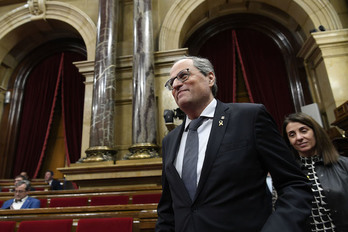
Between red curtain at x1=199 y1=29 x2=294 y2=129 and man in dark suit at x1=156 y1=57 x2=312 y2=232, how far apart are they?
5691 millimetres

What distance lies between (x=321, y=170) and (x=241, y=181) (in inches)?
30.3

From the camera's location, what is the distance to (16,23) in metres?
6.25

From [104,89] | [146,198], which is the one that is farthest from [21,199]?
[104,89]

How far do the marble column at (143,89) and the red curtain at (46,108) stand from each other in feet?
10.9

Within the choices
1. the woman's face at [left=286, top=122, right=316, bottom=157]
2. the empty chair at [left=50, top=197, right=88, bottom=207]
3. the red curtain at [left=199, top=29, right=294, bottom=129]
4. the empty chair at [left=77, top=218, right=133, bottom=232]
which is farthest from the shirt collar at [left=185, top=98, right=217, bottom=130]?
the red curtain at [left=199, top=29, right=294, bottom=129]

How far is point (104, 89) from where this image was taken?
457 centimetres

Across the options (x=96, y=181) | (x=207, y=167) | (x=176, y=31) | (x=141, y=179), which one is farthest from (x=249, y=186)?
(x=176, y=31)

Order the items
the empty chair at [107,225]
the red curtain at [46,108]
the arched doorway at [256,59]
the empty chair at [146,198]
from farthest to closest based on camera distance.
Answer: the red curtain at [46,108]
the arched doorway at [256,59]
the empty chair at [146,198]
the empty chair at [107,225]

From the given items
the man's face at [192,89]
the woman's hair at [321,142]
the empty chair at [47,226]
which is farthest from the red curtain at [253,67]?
the man's face at [192,89]

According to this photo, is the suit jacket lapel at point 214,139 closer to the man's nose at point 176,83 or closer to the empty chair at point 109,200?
the man's nose at point 176,83

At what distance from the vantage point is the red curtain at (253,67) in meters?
6.28

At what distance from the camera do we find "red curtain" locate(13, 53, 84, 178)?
691 centimetres

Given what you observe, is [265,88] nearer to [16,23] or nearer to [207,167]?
[207,167]

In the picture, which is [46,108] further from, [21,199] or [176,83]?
[176,83]
